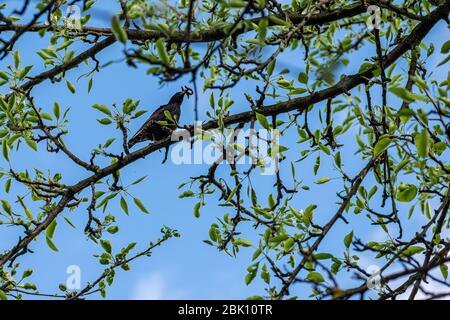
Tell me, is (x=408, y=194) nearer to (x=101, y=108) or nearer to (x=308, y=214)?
(x=308, y=214)

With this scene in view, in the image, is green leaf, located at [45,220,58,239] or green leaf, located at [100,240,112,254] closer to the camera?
green leaf, located at [45,220,58,239]

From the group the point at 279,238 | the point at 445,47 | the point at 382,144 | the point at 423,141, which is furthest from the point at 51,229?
the point at 445,47

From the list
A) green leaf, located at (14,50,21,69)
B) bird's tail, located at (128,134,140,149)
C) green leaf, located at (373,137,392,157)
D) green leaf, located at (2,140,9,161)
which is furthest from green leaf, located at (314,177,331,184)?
bird's tail, located at (128,134,140,149)

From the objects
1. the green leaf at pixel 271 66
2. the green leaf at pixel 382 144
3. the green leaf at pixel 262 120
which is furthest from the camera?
the green leaf at pixel 271 66

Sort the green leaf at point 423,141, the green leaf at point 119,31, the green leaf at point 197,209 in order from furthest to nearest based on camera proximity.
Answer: the green leaf at point 197,209 < the green leaf at point 423,141 < the green leaf at point 119,31

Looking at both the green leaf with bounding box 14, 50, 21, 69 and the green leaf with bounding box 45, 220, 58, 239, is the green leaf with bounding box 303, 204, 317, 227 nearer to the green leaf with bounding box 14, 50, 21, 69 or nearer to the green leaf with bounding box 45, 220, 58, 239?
the green leaf with bounding box 45, 220, 58, 239

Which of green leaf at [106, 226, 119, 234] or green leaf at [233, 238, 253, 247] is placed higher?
green leaf at [106, 226, 119, 234]

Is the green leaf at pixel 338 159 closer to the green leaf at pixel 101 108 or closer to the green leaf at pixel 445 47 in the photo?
the green leaf at pixel 445 47

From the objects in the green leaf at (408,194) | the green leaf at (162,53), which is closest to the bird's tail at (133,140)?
the green leaf at (408,194)

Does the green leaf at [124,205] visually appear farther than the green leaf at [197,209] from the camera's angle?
No

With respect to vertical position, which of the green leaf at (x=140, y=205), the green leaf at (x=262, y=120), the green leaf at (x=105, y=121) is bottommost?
the green leaf at (x=140, y=205)

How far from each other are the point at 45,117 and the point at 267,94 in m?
1.67
